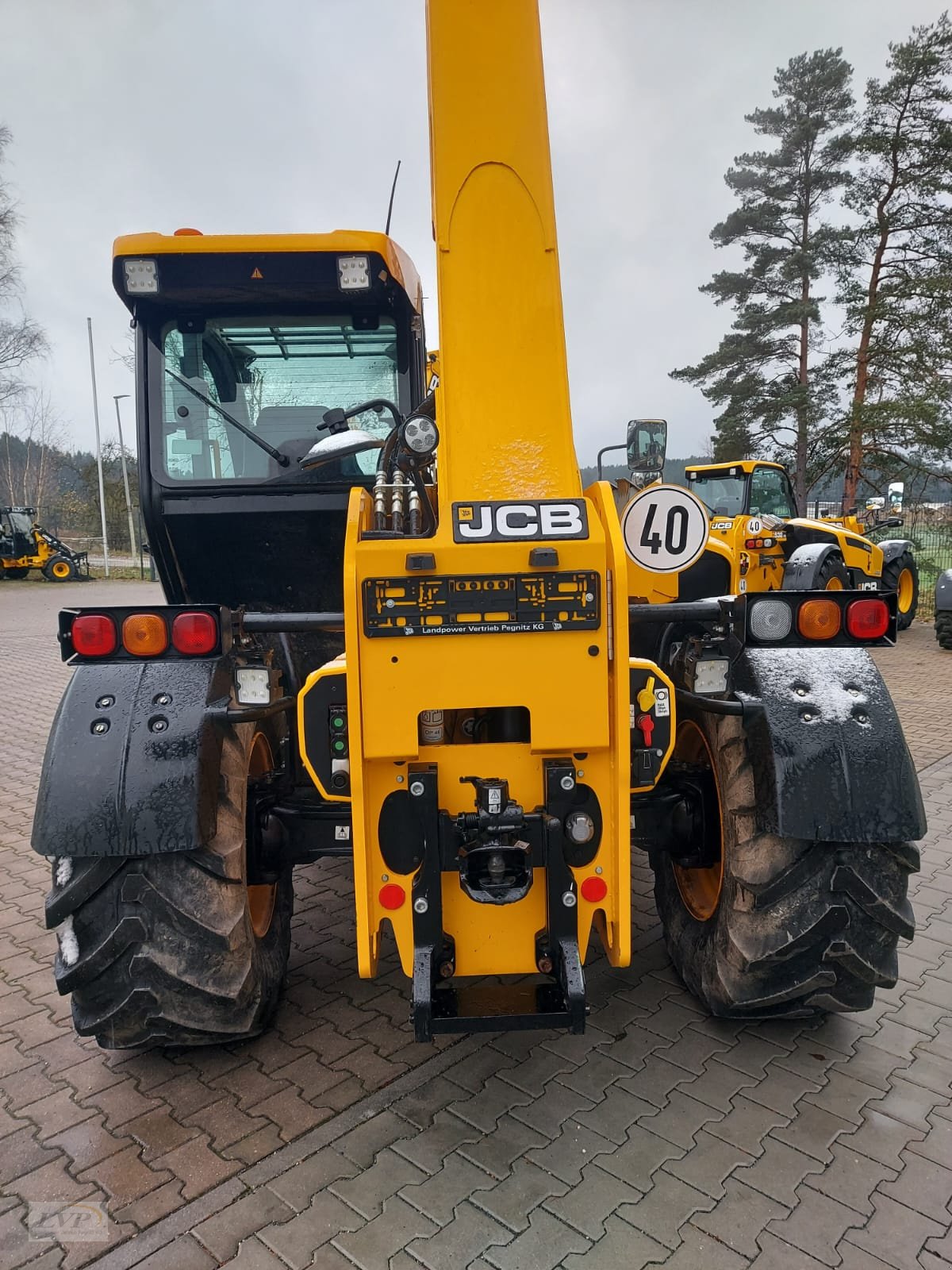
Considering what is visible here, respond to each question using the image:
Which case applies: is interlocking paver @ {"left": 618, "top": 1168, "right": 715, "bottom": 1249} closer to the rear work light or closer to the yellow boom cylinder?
the yellow boom cylinder

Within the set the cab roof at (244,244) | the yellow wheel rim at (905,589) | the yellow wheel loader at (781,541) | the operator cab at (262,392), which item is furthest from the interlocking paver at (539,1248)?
the yellow wheel rim at (905,589)

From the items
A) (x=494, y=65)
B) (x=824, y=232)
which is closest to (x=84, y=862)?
(x=494, y=65)

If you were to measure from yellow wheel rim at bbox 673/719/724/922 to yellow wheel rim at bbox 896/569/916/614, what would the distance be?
12.7 m

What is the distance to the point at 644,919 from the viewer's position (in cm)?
383

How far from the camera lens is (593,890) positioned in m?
2.39

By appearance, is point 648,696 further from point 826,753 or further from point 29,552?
point 29,552

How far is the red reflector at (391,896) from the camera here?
237cm

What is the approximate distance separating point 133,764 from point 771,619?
1.95 meters

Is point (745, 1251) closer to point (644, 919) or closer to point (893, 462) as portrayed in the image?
point (644, 919)

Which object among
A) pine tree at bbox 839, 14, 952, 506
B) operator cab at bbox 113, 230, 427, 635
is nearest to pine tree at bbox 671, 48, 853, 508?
pine tree at bbox 839, 14, 952, 506

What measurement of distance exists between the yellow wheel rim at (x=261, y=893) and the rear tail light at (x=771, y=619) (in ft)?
5.81

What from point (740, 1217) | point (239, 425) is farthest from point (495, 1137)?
point (239, 425)

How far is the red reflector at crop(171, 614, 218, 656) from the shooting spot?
2570 millimetres

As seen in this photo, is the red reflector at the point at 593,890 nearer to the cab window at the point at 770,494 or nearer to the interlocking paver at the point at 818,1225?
the interlocking paver at the point at 818,1225
